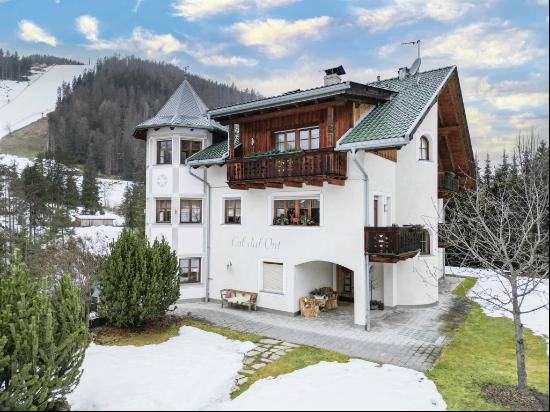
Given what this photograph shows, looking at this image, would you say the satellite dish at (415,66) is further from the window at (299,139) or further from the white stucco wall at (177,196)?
the white stucco wall at (177,196)

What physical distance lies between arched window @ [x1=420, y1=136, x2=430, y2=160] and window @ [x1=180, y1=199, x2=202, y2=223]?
11.0 metres

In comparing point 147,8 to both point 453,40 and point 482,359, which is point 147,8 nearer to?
point 453,40

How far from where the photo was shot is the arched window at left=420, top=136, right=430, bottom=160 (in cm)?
1758

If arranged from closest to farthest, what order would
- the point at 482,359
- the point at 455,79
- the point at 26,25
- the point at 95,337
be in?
1. the point at 482,359
2. the point at 95,337
3. the point at 26,25
4. the point at 455,79

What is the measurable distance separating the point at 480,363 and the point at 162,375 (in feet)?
28.5

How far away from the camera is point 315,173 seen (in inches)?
533

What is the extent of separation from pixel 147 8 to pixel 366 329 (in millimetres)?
15157

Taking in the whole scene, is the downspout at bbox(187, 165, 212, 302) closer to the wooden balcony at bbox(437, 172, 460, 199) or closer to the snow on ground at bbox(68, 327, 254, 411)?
the snow on ground at bbox(68, 327, 254, 411)

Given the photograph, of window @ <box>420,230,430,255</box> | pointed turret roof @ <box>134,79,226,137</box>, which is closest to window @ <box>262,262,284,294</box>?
window @ <box>420,230,430,255</box>

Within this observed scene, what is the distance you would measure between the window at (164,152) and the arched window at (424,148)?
479 inches

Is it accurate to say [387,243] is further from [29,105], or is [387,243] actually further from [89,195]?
[29,105]

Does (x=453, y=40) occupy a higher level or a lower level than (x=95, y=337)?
higher

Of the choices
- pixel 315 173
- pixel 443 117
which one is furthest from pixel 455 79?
pixel 315 173

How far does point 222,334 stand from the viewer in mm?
13344
